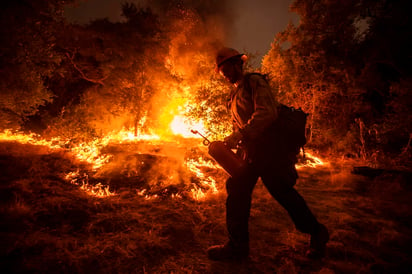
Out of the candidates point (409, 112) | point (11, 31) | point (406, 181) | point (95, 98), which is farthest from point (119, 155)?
point (409, 112)

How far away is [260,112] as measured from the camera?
8.18ft

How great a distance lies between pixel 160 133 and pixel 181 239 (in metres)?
9.49

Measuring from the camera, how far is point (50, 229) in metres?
3.15

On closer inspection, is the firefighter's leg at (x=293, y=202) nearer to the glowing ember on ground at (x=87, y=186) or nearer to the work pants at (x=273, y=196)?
the work pants at (x=273, y=196)

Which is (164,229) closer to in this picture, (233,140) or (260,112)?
(233,140)

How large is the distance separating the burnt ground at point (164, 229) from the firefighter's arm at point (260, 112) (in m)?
1.48

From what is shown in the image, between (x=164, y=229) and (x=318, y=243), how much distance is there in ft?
6.29

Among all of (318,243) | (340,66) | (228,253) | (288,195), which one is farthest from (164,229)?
(340,66)

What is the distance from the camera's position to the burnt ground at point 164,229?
261 cm

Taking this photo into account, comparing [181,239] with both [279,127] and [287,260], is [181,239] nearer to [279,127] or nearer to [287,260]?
[287,260]

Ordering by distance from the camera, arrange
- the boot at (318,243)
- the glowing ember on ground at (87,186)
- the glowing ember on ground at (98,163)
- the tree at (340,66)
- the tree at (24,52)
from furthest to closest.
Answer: the tree at (340,66) → the tree at (24,52) → the glowing ember on ground at (98,163) → the glowing ember on ground at (87,186) → the boot at (318,243)

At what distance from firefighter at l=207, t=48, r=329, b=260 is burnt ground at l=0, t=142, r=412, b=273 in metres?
0.25

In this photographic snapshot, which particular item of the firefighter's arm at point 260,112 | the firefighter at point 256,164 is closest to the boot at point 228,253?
the firefighter at point 256,164

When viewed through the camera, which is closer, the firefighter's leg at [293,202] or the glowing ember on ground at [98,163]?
the firefighter's leg at [293,202]
